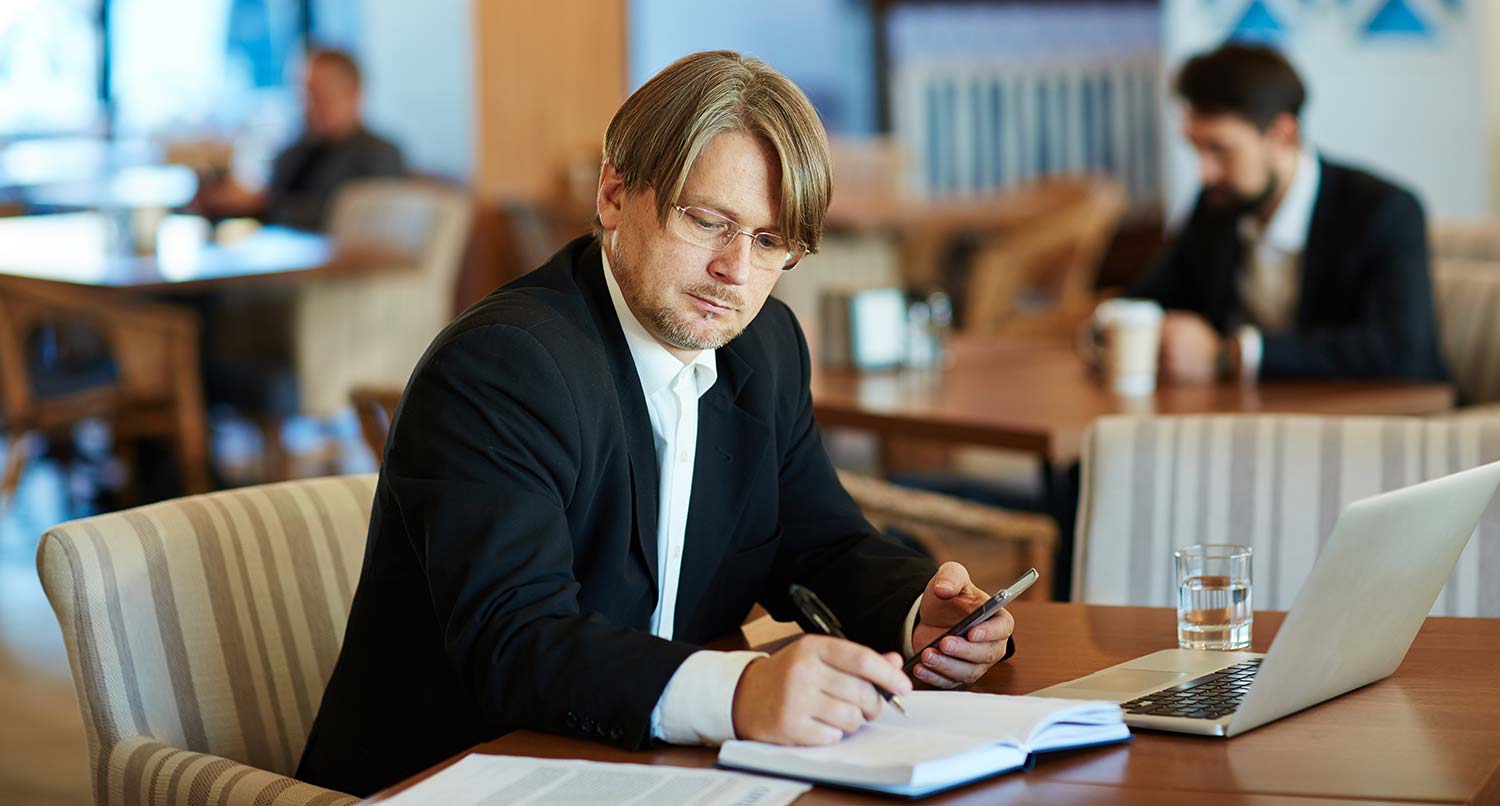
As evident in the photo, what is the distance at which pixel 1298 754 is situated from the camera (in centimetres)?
121

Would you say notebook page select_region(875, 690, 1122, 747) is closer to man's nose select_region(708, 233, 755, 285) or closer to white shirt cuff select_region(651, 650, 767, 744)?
white shirt cuff select_region(651, 650, 767, 744)

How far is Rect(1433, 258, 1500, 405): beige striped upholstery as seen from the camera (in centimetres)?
352

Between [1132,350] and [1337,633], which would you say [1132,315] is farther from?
[1337,633]

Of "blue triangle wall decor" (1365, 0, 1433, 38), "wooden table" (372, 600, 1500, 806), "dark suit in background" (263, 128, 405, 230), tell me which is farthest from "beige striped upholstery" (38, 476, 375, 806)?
"blue triangle wall decor" (1365, 0, 1433, 38)

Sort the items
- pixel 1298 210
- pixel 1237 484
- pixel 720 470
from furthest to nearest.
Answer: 1. pixel 1298 210
2. pixel 1237 484
3. pixel 720 470

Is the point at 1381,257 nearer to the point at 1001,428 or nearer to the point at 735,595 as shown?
the point at 1001,428

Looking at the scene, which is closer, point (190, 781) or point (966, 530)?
point (190, 781)

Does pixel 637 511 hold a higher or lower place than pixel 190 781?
higher

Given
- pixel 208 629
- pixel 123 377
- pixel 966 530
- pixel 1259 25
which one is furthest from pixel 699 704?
pixel 1259 25

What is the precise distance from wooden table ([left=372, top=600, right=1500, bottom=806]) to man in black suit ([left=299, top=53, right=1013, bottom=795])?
0.06m

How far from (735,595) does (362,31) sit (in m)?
6.74

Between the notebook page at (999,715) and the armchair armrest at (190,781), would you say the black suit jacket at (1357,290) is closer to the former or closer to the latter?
the notebook page at (999,715)

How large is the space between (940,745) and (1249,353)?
6.82ft

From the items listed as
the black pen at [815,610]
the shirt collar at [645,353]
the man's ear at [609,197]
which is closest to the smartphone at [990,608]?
the black pen at [815,610]
